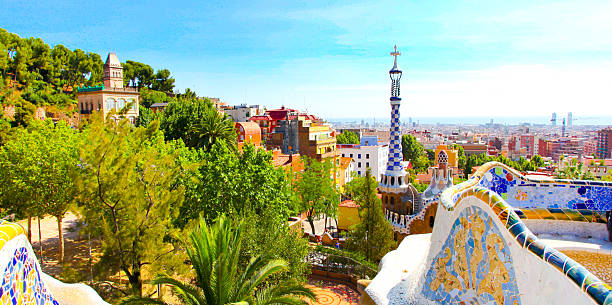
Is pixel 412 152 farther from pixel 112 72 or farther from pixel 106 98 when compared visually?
pixel 106 98

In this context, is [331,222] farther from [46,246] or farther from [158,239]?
[158,239]

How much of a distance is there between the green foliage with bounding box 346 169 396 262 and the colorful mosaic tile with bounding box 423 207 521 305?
8.76 metres

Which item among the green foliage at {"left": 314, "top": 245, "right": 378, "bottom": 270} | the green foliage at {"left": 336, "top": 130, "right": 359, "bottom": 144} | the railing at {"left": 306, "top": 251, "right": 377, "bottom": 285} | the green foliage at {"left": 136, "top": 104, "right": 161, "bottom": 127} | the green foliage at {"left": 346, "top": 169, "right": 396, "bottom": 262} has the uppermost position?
the green foliage at {"left": 136, "top": 104, "right": 161, "bottom": 127}

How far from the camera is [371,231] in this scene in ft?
55.8

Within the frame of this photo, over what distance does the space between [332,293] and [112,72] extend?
44.1m

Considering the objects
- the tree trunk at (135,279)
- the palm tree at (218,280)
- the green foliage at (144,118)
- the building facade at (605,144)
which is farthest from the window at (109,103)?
the building facade at (605,144)

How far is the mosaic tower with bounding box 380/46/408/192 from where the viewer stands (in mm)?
23984

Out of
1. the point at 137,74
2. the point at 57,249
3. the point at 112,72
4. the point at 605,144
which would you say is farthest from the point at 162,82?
the point at 605,144

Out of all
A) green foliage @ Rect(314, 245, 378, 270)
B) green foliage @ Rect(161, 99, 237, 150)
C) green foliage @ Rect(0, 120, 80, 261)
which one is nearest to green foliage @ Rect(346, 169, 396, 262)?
green foliage @ Rect(314, 245, 378, 270)

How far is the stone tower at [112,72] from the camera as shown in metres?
48.5

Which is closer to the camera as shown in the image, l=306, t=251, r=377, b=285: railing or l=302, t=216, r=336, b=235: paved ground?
l=306, t=251, r=377, b=285: railing

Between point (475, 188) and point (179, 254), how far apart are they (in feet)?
27.6

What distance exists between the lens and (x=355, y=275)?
52.1 ft

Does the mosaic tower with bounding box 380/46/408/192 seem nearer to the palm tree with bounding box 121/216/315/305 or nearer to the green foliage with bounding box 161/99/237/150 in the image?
the green foliage with bounding box 161/99/237/150
